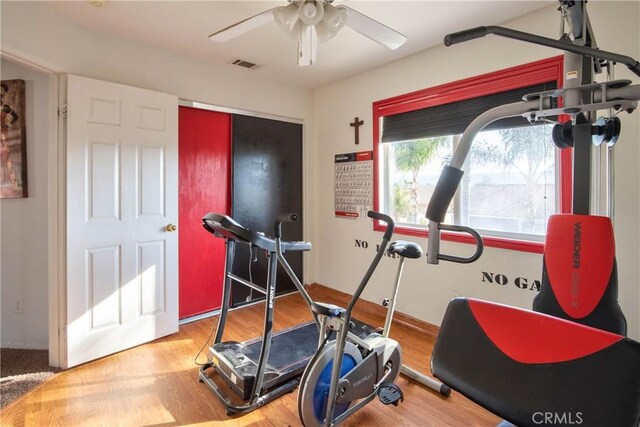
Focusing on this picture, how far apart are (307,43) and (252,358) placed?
202 cm

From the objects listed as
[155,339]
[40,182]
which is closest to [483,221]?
[155,339]

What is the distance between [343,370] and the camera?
169cm

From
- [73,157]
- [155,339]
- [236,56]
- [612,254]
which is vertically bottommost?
[155,339]

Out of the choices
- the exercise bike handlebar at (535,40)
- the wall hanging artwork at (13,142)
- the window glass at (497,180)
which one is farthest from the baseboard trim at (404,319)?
the wall hanging artwork at (13,142)

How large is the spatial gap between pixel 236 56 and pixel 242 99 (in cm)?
50

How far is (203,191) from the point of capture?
3.14 meters

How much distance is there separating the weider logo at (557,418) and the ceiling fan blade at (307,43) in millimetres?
1935

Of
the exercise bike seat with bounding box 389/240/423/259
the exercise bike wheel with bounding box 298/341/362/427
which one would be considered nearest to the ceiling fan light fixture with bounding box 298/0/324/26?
the exercise bike seat with bounding box 389/240/423/259

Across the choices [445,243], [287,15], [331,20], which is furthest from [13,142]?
[445,243]

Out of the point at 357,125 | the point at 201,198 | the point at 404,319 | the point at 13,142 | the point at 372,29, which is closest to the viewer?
the point at 372,29

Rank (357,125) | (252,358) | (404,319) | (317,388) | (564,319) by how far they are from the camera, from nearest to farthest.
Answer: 1. (564,319)
2. (317,388)
3. (252,358)
4. (404,319)
5. (357,125)

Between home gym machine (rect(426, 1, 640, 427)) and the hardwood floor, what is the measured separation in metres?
0.77

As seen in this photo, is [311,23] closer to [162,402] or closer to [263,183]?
[263,183]

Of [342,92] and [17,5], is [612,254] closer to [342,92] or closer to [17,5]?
[342,92]
